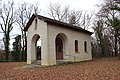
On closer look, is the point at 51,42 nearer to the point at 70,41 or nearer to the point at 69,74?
the point at 70,41

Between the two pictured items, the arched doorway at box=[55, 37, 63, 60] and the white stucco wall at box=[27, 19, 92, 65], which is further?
the arched doorway at box=[55, 37, 63, 60]

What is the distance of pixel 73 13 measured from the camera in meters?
49.0

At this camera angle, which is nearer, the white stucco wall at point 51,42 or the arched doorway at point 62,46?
the white stucco wall at point 51,42

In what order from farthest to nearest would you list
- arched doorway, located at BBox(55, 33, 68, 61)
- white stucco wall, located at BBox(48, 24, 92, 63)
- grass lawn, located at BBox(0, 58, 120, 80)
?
arched doorway, located at BBox(55, 33, 68, 61) → white stucco wall, located at BBox(48, 24, 92, 63) → grass lawn, located at BBox(0, 58, 120, 80)

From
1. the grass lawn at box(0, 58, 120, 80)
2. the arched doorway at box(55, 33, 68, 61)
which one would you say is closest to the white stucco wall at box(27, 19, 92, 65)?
the arched doorway at box(55, 33, 68, 61)

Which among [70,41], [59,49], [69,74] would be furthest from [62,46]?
[69,74]

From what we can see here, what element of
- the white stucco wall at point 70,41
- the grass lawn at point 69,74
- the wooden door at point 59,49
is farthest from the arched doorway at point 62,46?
the grass lawn at point 69,74

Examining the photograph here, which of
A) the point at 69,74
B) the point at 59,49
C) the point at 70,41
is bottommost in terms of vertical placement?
the point at 69,74

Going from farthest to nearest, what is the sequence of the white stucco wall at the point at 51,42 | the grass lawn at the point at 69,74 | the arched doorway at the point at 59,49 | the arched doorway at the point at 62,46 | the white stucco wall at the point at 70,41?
the arched doorway at the point at 59,49 → the arched doorway at the point at 62,46 → the white stucco wall at the point at 70,41 → the white stucco wall at the point at 51,42 → the grass lawn at the point at 69,74

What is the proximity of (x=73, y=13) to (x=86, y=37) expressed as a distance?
20.9m

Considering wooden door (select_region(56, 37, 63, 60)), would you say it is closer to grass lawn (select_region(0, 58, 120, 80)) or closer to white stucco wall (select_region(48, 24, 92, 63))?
white stucco wall (select_region(48, 24, 92, 63))

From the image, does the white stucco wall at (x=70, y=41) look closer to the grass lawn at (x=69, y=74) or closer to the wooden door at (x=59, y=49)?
the wooden door at (x=59, y=49)

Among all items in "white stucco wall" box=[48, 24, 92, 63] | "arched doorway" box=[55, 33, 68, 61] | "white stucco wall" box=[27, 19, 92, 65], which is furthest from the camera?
"arched doorway" box=[55, 33, 68, 61]

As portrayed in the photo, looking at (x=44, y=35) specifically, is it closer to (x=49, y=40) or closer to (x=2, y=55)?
(x=49, y=40)
